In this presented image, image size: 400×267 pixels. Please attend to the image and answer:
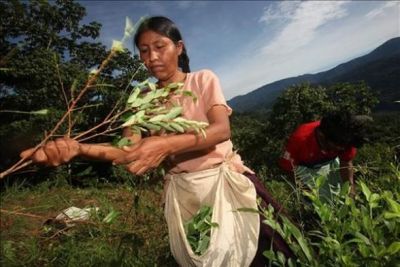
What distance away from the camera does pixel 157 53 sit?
1.87 meters

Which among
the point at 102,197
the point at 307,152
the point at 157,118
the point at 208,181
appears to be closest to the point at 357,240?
the point at 208,181

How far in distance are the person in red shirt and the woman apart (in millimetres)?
1743

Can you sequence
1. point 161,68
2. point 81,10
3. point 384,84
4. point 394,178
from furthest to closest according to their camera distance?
point 384,84
point 81,10
point 394,178
point 161,68

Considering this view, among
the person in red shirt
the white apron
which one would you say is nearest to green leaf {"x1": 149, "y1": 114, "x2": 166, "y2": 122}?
the white apron

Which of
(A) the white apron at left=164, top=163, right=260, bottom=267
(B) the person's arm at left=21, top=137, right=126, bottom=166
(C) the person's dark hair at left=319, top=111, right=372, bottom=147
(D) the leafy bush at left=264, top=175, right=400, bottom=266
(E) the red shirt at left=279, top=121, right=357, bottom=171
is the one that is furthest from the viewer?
(E) the red shirt at left=279, top=121, right=357, bottom=171

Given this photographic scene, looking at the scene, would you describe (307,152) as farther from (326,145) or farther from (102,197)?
(102,197)

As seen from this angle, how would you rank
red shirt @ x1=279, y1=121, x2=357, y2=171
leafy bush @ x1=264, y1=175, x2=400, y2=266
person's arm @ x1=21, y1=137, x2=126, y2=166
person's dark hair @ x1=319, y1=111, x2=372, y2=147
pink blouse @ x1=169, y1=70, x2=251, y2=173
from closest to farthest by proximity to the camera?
person's arm @ x1=21, y1=137, x2=126, y2=166
leafy bush @ x1=264, y1=175, x2=400, y2=266
pink blouse @ x1=169, y1=70, x2=251, y2=173
person's dark hair @ x1=319, y1=111, x2=372, y2=147
red shirt @ x1=279, y1=121, x2=357, y2=171

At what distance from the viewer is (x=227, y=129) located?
1.54 meters

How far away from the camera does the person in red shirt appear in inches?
136

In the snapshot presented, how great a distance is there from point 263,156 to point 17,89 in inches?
899

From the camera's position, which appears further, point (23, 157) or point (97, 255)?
point (97, 255)

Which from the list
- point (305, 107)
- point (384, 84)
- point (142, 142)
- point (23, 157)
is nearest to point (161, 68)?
point (142, 142)

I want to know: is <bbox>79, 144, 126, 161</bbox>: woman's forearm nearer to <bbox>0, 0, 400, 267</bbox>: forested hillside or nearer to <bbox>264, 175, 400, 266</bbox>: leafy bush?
<bbox>0, 0, 400, 267</bbox>: forested hillside

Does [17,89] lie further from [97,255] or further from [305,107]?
[305,107]
